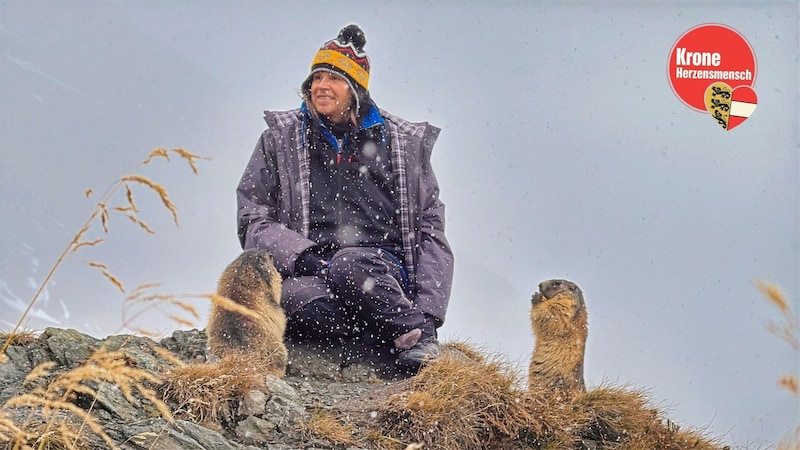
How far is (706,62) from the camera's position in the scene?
618 centimetres

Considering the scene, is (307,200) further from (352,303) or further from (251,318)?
(251,318)

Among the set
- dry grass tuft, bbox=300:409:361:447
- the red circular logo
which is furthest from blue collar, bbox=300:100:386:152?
the red circular logo

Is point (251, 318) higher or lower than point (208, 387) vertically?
higher

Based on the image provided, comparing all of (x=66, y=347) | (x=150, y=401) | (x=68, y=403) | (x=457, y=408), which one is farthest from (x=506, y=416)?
(x=68, y=403)

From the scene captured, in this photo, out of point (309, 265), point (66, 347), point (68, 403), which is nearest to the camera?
point (68, 403)

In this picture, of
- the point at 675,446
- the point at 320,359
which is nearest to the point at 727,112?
the point at 675,446

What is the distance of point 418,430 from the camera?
14.4ft

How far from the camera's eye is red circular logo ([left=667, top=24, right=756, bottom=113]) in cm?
610

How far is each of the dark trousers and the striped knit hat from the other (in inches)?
41.2

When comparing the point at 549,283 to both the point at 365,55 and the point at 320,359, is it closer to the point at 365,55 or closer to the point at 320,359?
the point at 320,359

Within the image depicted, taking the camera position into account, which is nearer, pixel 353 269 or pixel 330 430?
pixel 330 430

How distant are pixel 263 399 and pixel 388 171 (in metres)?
1.89

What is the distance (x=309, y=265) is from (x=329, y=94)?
3.54 ft

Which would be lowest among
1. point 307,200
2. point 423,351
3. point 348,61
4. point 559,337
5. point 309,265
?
point 423,351
